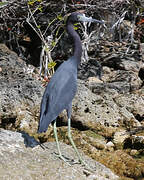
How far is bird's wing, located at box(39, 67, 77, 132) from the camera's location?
10.1 feet

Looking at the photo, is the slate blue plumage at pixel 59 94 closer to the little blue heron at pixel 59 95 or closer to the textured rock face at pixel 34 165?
the little blue heron at pixel 59 95

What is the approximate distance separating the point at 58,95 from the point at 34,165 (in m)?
0.76

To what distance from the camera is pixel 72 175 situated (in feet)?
8.91

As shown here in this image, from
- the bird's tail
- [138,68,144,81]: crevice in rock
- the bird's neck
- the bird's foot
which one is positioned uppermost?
the bird's neck

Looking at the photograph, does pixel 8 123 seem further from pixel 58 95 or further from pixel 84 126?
pixel 58 95

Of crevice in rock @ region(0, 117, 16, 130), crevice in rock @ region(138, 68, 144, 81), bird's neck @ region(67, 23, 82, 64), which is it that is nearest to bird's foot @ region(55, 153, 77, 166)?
bird's neck @ region(67, 23, 82, 64)

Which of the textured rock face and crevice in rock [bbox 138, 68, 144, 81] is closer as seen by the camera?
the textured rock face

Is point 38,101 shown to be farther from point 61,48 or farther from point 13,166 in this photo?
point 61,48

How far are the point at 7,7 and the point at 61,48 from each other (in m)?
1.49

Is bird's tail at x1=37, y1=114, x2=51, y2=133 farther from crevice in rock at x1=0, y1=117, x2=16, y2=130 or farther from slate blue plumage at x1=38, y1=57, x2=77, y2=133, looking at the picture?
crevice in rock at x1=0, y1=117, x2=16, y2=130

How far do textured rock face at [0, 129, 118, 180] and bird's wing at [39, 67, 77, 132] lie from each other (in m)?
0.35

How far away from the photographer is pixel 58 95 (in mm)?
3102

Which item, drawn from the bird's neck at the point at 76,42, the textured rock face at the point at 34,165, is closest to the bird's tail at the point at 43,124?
the textured rock face at the point at 34,165

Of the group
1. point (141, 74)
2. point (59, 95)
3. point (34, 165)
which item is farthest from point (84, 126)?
point (141, 74)
